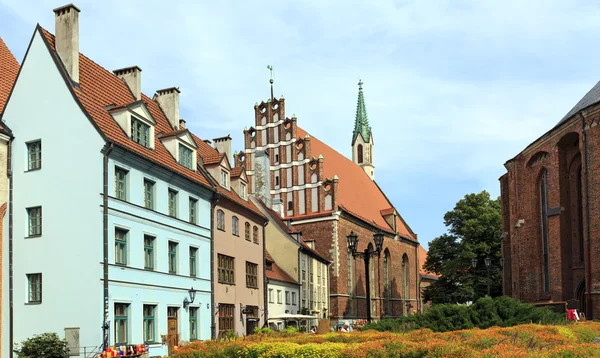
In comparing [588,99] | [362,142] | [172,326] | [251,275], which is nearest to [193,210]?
[172,326]

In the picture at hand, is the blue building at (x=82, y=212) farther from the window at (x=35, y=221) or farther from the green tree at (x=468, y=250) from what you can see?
the green tree at (x=468, y=250)

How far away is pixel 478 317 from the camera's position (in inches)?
877

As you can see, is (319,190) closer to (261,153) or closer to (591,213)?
(261,153)

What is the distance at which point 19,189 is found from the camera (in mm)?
25891

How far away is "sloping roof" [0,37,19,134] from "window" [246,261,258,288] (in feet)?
50.2

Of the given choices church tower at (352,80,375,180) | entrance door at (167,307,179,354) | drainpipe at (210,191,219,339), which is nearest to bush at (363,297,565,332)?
entrance door at (167,307,179,354)

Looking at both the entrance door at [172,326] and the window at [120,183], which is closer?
the window at [120,183]

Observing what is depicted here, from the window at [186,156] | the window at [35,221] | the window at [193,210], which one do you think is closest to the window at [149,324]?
the window at [35,221]

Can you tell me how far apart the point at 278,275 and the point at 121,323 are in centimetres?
1963

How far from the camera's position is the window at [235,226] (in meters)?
36.4

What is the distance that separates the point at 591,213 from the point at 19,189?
27.9 metres

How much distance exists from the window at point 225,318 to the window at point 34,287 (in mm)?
10673

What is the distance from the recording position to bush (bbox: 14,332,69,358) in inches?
907

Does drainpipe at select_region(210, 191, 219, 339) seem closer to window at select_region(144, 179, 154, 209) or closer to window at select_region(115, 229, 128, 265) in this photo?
window at select_region(144, 179, 154, 209)
